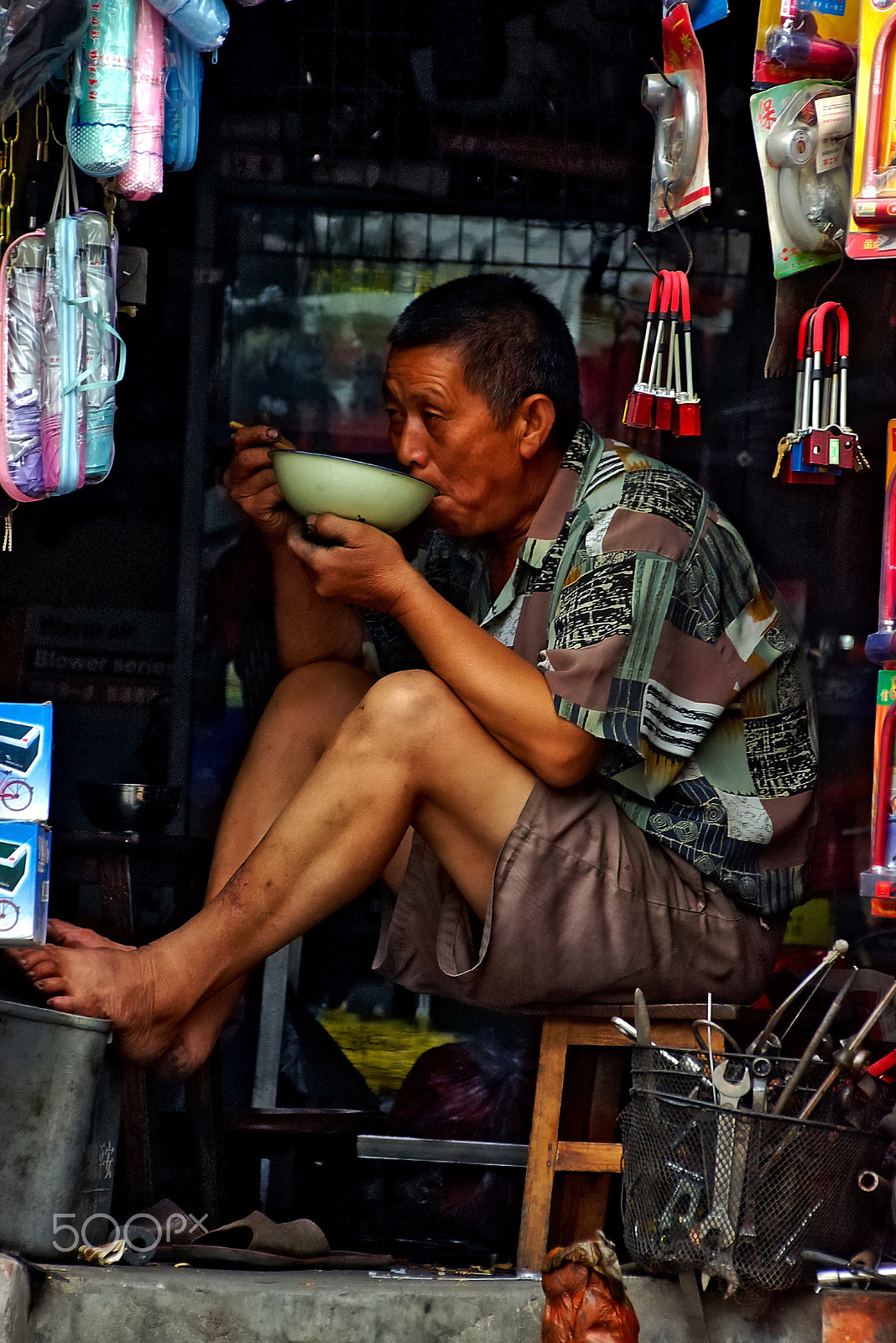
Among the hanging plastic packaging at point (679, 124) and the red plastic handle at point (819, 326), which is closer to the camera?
the red plastic handle at point (819, 326)

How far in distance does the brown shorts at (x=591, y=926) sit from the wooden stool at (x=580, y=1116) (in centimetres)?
6

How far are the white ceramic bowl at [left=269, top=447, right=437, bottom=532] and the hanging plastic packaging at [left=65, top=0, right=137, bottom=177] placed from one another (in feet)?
1.86

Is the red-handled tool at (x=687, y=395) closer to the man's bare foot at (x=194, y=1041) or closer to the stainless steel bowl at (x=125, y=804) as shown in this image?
the stainless steel bowl at (x=125, y=804)

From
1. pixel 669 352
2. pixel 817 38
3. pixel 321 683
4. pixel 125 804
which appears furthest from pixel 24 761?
pixel 817 38

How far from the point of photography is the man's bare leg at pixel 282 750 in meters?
2.75

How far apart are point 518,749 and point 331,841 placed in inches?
13.1

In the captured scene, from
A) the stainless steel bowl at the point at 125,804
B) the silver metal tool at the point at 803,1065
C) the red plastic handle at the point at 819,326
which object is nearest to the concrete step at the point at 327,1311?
the silver metal tool at the point at 803,1065

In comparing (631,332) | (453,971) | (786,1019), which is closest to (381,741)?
(453,971)

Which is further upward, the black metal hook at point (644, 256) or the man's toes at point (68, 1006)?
the black metal hook at point (644, 256)

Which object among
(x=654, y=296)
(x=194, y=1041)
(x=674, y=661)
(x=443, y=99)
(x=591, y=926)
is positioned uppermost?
(x=443, y=99)

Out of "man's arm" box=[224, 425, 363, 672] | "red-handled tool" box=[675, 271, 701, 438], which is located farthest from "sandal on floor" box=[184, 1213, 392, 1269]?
"red-handled tool" box=[675, 271, 701, 438]

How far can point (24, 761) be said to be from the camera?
2146mm

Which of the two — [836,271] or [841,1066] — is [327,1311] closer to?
[841,1066]

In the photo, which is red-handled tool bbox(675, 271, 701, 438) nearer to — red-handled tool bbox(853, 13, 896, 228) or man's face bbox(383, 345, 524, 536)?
man's face bbox(383, 345, 524, 536)
